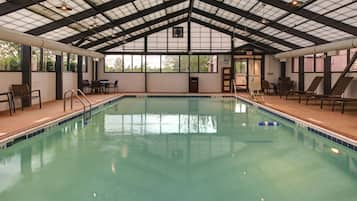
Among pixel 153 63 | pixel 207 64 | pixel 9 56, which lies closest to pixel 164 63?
pixel 153 63

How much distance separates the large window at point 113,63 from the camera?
→ 20.6 meters

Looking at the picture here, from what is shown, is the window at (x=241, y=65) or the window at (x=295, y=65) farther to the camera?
the window at (x=241, y=65)

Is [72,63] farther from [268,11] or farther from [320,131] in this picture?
[320,131]

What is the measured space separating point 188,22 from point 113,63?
4758mm

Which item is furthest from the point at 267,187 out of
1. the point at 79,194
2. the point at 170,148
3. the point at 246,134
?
the point at 246,134

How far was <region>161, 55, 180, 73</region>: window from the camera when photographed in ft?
67.7

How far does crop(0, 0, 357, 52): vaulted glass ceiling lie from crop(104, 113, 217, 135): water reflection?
3328mm

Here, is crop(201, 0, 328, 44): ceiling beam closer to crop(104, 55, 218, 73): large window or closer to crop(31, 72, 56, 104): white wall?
crop(104, 55, 218, 73): large window

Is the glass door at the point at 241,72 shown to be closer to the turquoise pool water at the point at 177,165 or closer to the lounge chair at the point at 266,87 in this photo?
the lounge chair at the point at 266,87

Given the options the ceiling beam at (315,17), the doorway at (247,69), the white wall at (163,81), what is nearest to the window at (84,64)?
the white wall at (163,81)

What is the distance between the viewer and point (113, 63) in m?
20.7

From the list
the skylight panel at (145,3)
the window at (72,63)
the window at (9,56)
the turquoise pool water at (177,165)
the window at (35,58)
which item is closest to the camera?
the turquoise pool water at (177,165)

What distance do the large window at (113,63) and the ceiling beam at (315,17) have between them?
10924mm

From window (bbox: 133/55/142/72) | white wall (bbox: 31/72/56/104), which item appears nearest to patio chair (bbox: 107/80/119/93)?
window (bbox: 133/55/142/72)
